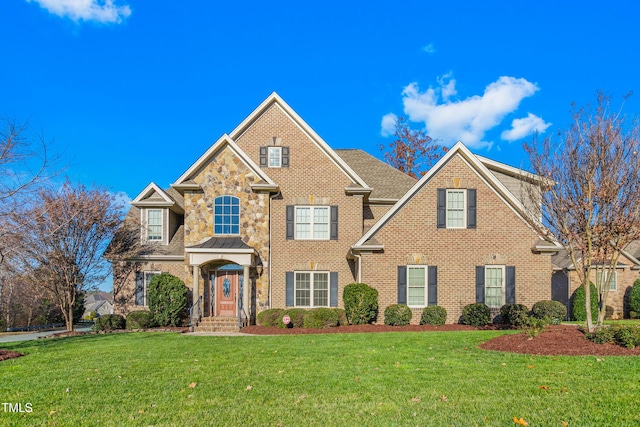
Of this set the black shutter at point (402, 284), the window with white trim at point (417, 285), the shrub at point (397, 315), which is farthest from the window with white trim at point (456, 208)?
the shrub at point (397, 315)

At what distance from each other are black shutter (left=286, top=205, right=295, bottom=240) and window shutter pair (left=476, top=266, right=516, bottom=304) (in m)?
7.25

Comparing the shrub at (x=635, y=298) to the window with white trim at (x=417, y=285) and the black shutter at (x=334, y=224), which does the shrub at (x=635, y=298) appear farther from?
the black shutter at (x=334, y=224)

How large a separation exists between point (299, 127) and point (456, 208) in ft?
23.7

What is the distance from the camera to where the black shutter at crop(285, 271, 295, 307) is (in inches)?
762

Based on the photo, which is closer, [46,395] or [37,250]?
[46,395]

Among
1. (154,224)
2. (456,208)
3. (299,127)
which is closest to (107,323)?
(154,224)

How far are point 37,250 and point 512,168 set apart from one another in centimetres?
1906

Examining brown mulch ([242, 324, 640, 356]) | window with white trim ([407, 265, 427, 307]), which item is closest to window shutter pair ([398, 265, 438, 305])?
window with white trim ([407, 265, 427, 307])

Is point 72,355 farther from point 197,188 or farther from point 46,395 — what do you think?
point 197,188

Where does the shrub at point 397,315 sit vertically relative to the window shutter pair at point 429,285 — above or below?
below

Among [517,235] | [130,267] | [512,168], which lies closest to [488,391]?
[517,235]

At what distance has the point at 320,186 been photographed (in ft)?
65.4

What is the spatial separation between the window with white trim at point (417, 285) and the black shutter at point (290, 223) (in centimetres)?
491

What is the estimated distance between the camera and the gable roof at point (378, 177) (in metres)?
21.3
